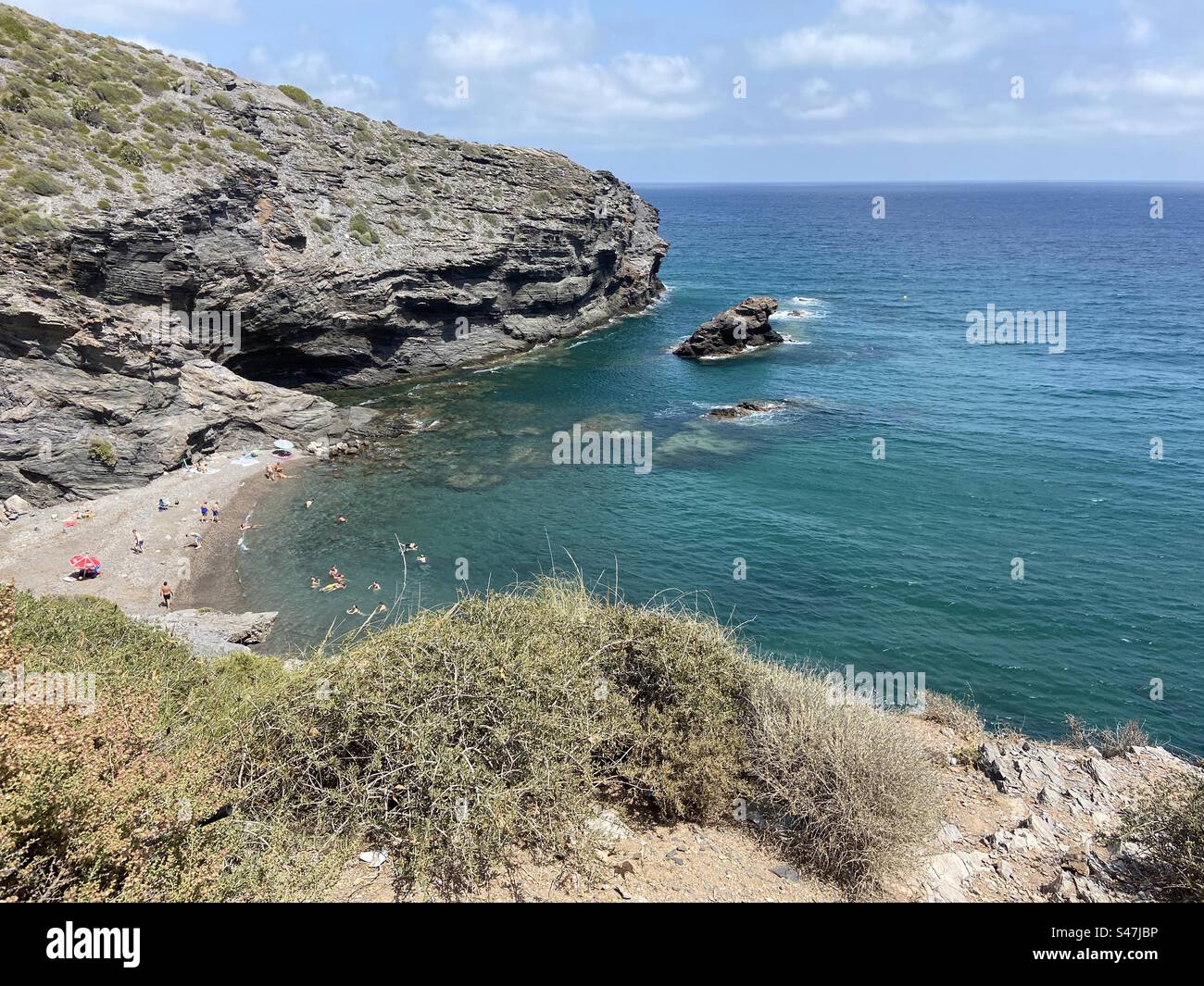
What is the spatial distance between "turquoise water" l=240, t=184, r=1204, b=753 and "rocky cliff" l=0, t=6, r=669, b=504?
5.85 meters

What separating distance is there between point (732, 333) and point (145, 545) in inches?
1878

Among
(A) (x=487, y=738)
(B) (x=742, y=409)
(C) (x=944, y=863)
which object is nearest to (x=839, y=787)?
(C) (x=944, y=863)

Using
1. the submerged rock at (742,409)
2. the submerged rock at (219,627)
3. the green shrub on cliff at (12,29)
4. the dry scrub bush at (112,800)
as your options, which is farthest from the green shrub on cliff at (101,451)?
the submerged rock at (742,409)

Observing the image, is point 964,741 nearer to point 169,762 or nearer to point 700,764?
point 700,764

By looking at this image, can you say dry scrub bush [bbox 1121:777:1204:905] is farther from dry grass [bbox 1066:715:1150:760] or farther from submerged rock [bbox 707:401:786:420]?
submerged rock [bbox 707:401:786:420]

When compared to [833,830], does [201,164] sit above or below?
above

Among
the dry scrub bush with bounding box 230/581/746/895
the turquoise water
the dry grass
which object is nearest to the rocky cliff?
the turquoise water

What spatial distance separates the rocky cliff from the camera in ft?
103

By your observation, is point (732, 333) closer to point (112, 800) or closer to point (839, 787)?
point (839, 787)

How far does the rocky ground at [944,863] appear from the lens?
8.77 m

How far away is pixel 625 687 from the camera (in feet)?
37.2

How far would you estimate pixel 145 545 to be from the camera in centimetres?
2944
